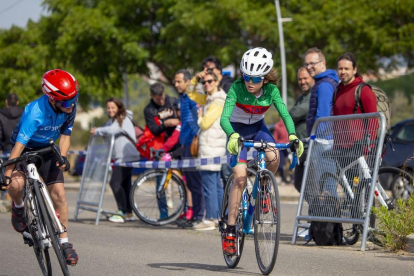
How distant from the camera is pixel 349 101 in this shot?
9250mm

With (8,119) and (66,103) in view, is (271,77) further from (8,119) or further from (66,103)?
(8,119)

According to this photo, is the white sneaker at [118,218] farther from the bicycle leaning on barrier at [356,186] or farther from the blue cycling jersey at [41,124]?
the blue cycling jersey at [41,124]

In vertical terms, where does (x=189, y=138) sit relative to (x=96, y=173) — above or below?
above

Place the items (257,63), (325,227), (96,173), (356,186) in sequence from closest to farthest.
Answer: (257,63), (356,186), (325,227), (96,173)

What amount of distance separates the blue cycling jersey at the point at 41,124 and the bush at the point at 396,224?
3.31m

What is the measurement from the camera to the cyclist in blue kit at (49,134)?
6.96 meters

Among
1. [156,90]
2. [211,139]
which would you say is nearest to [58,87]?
[211,139]

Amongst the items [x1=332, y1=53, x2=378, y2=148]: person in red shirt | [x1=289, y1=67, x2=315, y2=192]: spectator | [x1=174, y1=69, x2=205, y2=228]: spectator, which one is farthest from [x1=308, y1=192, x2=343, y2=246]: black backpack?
[x1=174, y1=69, x2=205, y2=228]: spectator

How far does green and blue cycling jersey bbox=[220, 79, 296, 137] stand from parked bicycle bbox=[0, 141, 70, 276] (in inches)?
62.4

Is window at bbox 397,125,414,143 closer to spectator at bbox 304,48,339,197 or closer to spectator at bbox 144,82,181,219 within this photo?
spectator at bbox 144,82,181,219

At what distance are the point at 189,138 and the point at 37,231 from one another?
16.1 feet

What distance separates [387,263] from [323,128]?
→ 2070 millimetres

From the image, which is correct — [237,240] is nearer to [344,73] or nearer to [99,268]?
[99,268]

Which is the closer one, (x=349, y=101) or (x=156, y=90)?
(x=349, y=101)
